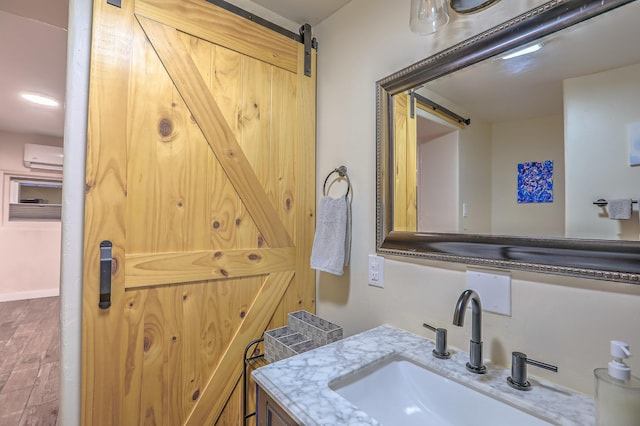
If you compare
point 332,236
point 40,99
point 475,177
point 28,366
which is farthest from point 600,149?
point 40,99

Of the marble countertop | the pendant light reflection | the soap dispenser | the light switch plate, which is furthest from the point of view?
the pendant light reflection

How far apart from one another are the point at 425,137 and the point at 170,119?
103cm

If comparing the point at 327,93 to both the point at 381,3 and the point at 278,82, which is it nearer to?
the point at 278,82

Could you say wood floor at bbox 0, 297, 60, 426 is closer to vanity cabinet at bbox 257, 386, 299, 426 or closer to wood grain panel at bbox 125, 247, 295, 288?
wood grain panel at bbox 125, 247, 295, 288

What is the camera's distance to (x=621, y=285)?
688mm

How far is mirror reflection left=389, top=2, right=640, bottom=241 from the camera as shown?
71 centimetres

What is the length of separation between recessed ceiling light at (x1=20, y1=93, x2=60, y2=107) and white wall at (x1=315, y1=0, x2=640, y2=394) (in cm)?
313

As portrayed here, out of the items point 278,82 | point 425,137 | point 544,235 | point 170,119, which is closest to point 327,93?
point 278,82

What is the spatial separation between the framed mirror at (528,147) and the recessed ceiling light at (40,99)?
3.66 metres

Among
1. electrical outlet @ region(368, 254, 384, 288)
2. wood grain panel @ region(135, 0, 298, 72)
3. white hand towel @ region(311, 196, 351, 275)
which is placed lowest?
electrical outlet @ region(368, 254, 384, 288)

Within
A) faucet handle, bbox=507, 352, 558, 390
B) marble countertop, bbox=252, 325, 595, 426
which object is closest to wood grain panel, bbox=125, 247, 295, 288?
marble countertop, bbox=252, 325, 595, 426

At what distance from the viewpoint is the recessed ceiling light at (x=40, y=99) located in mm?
2955

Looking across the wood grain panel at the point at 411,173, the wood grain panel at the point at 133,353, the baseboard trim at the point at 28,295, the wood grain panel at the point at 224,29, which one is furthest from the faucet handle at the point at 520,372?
the baseboard trim at the point at 28,295

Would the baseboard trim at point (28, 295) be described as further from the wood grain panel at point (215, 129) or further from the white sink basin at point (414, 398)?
the white sink basin at point (414, 398)
